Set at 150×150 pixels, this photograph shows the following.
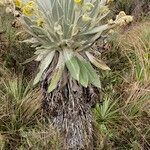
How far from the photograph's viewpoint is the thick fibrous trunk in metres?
4.98

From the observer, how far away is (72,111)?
16.5ft

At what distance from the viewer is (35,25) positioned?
4.89m

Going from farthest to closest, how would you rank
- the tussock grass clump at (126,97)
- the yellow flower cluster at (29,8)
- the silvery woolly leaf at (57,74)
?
1. the tussock grass clump at (126,97)
2. the silvery woolly leaf at (57,74)
3. the yellow flower cluster at (29,8)

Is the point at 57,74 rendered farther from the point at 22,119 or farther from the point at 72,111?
the point at 22,119

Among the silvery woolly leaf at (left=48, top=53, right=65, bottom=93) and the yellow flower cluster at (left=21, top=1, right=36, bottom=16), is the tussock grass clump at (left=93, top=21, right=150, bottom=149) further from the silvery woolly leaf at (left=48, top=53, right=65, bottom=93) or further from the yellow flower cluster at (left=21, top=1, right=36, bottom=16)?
the yellow flower cluster at (left=21, top=1, right=36, bottom=16)

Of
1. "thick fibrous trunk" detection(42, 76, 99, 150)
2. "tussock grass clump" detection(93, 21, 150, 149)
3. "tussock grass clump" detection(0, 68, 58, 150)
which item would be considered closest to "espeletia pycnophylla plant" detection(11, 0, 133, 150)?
"thick fibrous trunk" detection(42, 76, 99, 150)

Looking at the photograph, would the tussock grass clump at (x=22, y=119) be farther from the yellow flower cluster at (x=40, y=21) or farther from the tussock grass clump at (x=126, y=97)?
the yellow flower cluster at (x=40, y=21)

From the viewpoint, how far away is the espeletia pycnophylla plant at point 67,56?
482 cm

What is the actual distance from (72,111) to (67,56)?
0.64 m

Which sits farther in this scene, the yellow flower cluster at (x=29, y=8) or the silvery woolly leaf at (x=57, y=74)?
the silvery woolly leaf at (x=57, y=74)

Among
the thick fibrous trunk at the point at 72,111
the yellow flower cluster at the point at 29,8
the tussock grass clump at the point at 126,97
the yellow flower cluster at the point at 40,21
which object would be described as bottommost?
the tussock grass clump at the point at 126,97

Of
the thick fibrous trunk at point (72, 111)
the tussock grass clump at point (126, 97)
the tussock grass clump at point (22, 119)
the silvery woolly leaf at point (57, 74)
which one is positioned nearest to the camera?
the silvery woolly leaf at point (57, 74)

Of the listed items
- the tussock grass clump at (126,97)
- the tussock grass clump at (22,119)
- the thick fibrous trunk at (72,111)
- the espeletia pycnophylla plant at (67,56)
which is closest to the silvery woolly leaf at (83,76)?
the espeletia pycnophylla plant at (67,56)

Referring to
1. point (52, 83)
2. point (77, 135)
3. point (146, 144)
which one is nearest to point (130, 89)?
point (146, 144)
